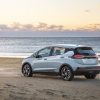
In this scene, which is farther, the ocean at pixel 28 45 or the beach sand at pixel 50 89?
the ocean at pixel 28 45

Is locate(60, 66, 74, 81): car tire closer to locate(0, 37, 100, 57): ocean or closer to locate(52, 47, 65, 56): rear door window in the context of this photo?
locate(52, 47, 65, 56): rear door window

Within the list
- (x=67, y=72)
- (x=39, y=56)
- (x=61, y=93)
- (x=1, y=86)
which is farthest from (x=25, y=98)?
(x=39, y=56)

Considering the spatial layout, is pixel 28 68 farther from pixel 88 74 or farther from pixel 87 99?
pixel 87 99

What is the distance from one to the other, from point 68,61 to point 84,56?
72cm

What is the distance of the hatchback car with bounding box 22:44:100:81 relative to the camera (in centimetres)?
1966

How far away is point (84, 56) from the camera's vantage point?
19.9 m

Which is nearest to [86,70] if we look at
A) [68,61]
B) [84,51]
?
[68,61]

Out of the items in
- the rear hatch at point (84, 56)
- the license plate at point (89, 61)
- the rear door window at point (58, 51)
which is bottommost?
the license plate at point (89, 61)

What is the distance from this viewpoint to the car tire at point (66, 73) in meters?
19.6

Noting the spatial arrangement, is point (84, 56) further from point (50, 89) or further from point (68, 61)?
point (50, 89)

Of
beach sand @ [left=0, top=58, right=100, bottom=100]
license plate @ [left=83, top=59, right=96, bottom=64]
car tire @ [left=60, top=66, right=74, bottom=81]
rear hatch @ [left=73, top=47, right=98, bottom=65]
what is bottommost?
beach sand @ [left=0, top=58, right=100, bottom=100]

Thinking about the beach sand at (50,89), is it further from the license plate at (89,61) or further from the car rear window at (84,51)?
the car rear window at (84,51)

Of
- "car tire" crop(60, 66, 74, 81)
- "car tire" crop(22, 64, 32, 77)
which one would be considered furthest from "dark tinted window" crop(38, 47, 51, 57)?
"car tire" crop(60, 66, 74, 81)

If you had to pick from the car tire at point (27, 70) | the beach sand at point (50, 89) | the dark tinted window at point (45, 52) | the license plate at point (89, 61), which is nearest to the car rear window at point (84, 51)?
the license plate at point (89, 61)
